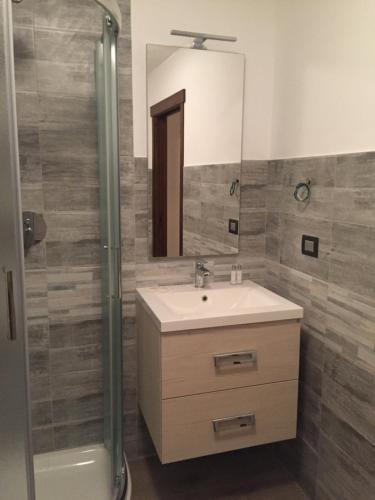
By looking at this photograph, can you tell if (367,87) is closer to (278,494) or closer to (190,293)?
(190,293)

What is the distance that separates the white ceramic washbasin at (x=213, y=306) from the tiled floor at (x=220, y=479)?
31.7 inches

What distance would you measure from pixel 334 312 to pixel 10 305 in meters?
1.24

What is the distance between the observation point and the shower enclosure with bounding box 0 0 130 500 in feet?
3.13

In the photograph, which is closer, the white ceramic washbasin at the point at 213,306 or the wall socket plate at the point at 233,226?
the white ceramic washbasin at the point at 213,306

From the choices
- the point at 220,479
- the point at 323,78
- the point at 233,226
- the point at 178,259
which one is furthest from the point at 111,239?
the point at 220,479

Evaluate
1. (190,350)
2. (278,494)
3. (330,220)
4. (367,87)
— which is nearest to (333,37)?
(367,87)

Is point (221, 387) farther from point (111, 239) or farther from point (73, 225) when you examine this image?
point (73, 225)

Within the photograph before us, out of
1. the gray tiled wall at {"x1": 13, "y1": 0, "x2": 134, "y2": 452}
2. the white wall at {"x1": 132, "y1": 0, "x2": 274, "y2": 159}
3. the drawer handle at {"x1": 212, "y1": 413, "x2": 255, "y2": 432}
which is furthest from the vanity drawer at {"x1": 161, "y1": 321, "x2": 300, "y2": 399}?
the white wall at {"x1": 132, "y1": 0, "x2": 274, "y2": 159}

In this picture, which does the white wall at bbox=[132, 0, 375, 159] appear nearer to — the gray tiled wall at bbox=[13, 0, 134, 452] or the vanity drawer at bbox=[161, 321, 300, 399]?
the gray tiled wall at bbox=[13, 0, 134, 452]

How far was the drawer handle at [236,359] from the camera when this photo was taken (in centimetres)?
170

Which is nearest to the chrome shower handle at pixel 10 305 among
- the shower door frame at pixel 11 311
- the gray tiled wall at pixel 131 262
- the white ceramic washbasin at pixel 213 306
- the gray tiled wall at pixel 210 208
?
the shower door frame at pixel 11 311

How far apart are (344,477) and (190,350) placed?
79 centimetres

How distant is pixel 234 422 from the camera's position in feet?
5.78

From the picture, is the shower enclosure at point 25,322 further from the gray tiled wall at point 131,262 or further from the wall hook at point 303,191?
the wall hook at point 303,191
